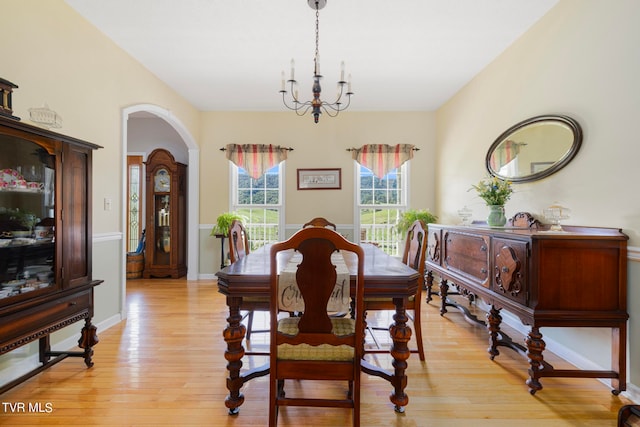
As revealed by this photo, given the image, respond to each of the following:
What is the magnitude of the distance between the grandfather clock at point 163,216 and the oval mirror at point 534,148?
14.4 feet

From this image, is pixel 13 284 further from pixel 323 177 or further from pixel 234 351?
pixel 323 177

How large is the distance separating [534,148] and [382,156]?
2284 millimetres

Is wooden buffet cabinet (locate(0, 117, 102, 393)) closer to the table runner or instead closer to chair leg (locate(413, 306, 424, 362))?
the table runner

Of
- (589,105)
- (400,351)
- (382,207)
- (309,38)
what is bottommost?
(400,351)

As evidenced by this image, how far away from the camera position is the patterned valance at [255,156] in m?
4.66

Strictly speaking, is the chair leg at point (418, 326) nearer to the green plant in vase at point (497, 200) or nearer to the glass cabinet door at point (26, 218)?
the green plant in vase at point (497, 200)

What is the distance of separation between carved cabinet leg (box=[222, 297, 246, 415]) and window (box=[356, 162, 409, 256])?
3.39 m

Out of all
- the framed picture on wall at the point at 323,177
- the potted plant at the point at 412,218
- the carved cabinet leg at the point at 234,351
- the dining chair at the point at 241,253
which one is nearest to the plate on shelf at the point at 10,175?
the dining chair at the point at 241,253

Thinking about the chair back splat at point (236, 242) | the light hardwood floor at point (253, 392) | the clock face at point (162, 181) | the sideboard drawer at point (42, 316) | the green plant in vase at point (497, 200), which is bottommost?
the light hardwood floor at point (253, 392)

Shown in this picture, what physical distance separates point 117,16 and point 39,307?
2.35 metres

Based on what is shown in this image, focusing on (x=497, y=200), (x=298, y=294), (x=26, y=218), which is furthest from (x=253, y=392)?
(x=497, y=200)

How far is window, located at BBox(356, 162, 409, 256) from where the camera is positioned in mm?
4824

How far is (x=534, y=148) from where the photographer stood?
2.55 meters

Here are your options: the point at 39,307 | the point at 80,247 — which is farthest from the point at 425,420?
the point at 80,247
